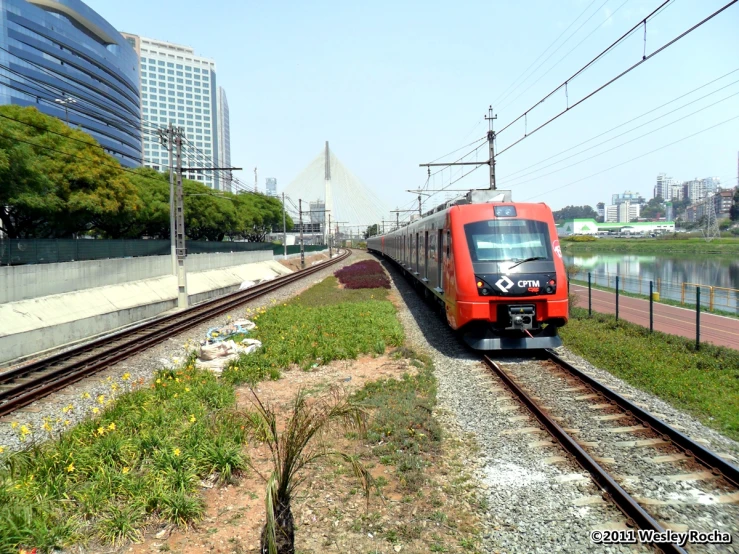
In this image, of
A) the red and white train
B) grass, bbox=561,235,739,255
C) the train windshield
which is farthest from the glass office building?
grass, bbox=561,235,739,255

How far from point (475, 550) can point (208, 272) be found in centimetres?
2903

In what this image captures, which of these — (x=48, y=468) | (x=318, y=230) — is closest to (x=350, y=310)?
(x=48, y=468)

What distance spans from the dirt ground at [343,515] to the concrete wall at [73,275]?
41.9 ft

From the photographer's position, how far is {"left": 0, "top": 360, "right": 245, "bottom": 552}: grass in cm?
421

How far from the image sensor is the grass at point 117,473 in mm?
4207

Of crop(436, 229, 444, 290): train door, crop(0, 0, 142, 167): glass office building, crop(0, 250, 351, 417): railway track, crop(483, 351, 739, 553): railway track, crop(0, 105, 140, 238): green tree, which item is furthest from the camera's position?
crop(0, 0, 142, 167): glass office building

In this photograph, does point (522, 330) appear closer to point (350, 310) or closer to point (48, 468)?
point (350, 310)

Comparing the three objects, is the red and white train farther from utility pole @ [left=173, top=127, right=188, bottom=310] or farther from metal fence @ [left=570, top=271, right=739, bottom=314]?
utility pole @ [left=173, top=127, right=188, bottom=310]

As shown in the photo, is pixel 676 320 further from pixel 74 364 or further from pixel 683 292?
pixel 74 364

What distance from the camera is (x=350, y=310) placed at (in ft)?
52.9

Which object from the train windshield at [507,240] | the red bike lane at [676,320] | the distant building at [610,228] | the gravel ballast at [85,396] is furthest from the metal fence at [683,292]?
the distant building at [610,228]

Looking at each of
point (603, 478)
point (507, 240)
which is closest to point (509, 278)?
point (507, 240)

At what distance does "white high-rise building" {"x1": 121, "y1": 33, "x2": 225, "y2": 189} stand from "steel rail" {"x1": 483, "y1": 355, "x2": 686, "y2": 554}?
535ft

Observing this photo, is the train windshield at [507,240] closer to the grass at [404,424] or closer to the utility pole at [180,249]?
the grass at [404,424]
